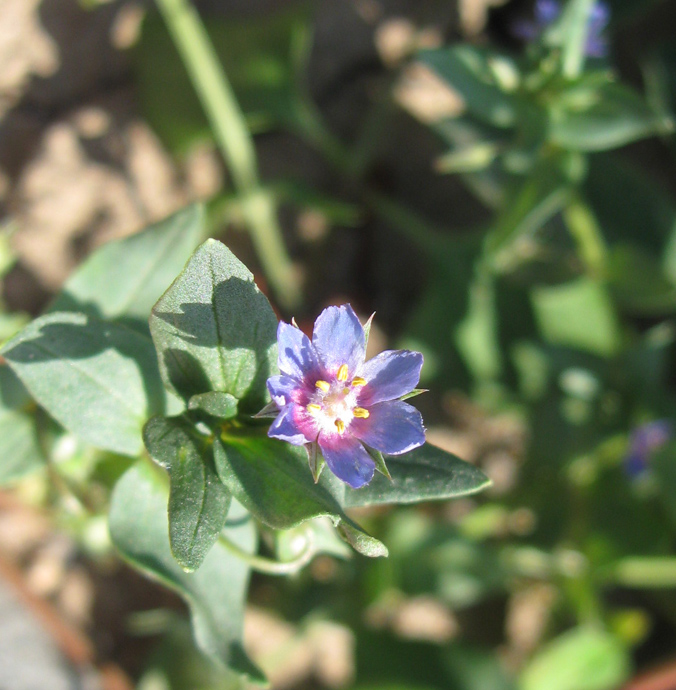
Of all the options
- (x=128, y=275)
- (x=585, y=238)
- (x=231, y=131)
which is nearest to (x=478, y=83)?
(x=585, y=238)

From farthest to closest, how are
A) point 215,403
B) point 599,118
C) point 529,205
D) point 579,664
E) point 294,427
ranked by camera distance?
1. point 579,664
2. point 529,205
3. point 599,118
4. point 215,403
5. point 294,427

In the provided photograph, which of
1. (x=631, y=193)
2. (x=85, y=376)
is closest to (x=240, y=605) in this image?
(x=85, y=376)

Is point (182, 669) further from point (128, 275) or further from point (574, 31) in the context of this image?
point (574, 31)

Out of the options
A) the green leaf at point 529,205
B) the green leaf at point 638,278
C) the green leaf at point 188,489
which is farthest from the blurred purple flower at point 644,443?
the green leaf at point 188,489

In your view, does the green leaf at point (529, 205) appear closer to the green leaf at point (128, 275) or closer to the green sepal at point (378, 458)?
the green leaf at point (128, 275)

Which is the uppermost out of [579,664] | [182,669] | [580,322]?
[580,322]

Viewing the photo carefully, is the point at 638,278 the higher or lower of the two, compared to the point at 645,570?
higher
